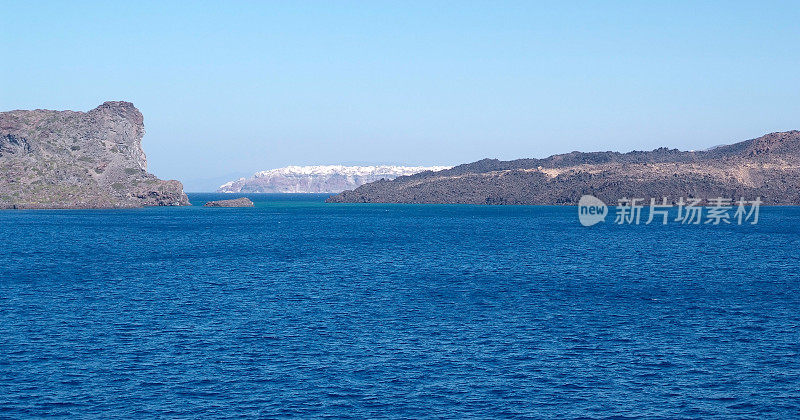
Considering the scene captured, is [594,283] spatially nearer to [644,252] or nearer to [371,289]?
[371,289]

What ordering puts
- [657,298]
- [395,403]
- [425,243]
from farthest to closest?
[425,243] < [657,298] < [395,403]

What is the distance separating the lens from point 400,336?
53.8m

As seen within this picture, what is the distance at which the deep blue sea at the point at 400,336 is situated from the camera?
39.8 m

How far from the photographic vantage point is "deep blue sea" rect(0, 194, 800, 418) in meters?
39.8

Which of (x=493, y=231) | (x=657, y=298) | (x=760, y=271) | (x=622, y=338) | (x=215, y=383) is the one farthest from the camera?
(x=493, y=231)

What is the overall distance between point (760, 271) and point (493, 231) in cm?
7877

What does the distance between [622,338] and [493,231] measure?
113m

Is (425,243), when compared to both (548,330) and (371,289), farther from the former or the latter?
(548,330)

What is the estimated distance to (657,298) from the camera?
2753 inches

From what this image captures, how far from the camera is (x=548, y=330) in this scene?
55.8 m

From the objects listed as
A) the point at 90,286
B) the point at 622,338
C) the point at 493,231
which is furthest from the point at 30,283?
the point at 493,231

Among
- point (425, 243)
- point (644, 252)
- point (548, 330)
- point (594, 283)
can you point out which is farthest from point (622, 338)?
point (425, 243)

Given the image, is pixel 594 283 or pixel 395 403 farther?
pixel 594 283

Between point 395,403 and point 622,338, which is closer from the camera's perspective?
point 395,403
